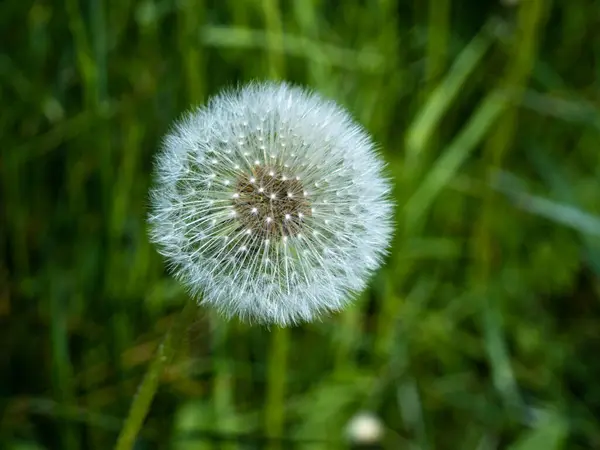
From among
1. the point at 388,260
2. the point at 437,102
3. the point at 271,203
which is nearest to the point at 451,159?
the point at 437,102

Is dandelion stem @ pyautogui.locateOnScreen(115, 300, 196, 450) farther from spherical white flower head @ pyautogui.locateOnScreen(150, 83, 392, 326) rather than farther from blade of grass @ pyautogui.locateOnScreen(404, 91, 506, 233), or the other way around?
blade of grass @ pyautogui.locateOnScreen(404, 91, 506, 233)

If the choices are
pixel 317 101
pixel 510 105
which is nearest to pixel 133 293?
pixel 317 101

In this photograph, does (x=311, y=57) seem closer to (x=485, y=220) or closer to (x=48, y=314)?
(x=485, y=220)

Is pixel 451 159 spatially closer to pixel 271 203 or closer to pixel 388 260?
pixel 388 260

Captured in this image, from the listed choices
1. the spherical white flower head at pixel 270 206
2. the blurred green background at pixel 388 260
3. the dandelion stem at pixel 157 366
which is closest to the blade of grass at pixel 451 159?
the blurred green background at pixel 388 260

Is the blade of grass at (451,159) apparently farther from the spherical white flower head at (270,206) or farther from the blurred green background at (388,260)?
the spherical white flower head at (270,206)

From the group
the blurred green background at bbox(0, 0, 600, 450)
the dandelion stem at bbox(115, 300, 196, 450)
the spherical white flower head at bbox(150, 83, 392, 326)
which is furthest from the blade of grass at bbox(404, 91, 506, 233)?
the dandelion stem at bbox(115, 300, 196, 450)
